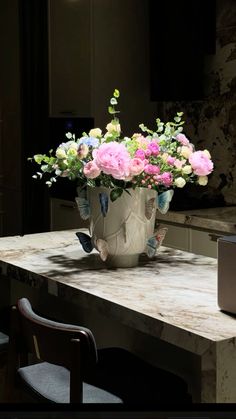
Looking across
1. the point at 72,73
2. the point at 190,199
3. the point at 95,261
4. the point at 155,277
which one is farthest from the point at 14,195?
the point at 155,277

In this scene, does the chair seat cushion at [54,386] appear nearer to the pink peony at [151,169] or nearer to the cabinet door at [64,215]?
the pink peony at [151,169]

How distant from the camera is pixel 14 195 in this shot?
539cm

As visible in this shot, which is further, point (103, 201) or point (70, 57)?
point (70, 57)

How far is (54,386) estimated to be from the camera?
6.15 ft

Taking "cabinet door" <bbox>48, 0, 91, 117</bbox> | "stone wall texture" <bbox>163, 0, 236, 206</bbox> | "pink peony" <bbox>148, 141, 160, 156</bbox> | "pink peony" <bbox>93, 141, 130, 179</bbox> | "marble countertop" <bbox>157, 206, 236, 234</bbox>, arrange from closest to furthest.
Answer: "pink peony" <bbox>93, 141, 130, 179</bbox> < "pink peony" <bbox>148, 141, 160, 156</bbox> < "marble countertop" <bbox>157, 206, 236, 234</bbox> < "stone wall texture" <bbox>163, 0, 236, 206</bbox> < "cabinet door" <bbox>48, 0, 91, 117</bbox>

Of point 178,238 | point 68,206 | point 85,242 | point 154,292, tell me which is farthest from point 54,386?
point 68,206

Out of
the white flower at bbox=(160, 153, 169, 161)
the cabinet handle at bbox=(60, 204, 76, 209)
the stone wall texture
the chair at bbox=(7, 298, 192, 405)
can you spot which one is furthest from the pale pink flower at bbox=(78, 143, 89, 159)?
the cabinet handle at bbox=(60, 204, 76, 209)

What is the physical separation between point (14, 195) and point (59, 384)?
3.62 m

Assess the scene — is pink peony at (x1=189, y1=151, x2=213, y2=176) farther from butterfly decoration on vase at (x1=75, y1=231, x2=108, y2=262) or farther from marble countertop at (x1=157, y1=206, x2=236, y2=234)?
marble countertop at (x1=157, y1=206, x2=236, y2=234)

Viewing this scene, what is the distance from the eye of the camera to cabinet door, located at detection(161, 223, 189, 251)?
383 cm

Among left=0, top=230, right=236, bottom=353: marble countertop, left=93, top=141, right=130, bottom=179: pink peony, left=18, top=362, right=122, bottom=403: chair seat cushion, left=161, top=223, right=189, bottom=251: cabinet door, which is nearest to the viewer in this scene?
left=0, top=230, right=236, bottom=353: marble countertop

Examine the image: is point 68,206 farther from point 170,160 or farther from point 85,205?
point 170,160

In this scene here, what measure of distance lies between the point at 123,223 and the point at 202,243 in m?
1.46

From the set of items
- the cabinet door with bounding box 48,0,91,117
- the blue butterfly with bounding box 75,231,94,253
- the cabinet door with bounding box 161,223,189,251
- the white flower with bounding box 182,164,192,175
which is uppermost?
the cabinet door with bounding box 48,0,91,117
